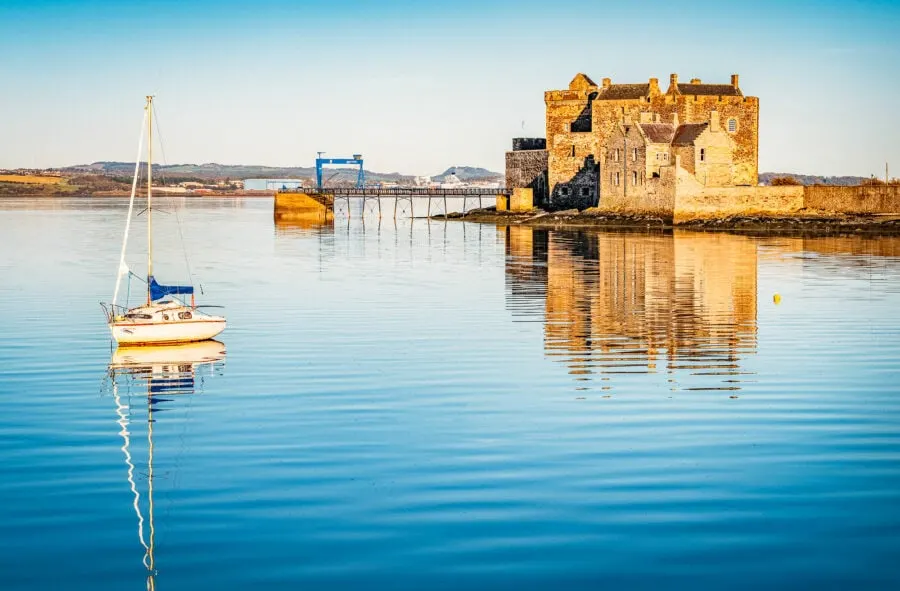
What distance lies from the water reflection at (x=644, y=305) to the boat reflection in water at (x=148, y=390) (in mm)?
6189

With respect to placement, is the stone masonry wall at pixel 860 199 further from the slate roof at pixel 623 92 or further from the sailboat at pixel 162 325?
the sailboat at pixel 162 325

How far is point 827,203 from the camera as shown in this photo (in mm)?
65312

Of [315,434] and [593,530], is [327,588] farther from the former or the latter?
[315,434]

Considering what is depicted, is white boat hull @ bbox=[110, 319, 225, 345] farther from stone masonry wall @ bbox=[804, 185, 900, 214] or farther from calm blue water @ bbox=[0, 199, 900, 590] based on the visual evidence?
stone masonry wall @ bbox=[804, 185, 900, 214]

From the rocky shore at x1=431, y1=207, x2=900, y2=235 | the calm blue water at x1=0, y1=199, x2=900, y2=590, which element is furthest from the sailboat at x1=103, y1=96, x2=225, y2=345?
the rocky shore at x1=431, y1=207, x2=900, y2=235

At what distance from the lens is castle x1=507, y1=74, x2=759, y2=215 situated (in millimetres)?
63625

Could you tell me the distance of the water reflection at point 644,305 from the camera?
63.8ft

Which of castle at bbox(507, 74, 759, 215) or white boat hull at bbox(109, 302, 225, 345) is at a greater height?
castle at bbox(507, 74, 759, 215)

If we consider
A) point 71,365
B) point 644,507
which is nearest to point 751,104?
point 71,365

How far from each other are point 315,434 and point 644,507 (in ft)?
15.2

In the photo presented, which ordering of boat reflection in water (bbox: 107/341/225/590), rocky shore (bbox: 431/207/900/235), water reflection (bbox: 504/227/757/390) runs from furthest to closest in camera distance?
1. rocky shore (bbox: 431/207/900/235)
2. water reflection (bbox: 504/227/757/390)
3. boat reflection in water (bbox: 107/341/225/590)

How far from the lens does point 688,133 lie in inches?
2512

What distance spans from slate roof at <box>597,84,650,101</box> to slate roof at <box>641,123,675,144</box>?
21.0 feet

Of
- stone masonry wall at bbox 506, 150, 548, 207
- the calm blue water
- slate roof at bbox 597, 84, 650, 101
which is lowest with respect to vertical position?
the calm blue water
